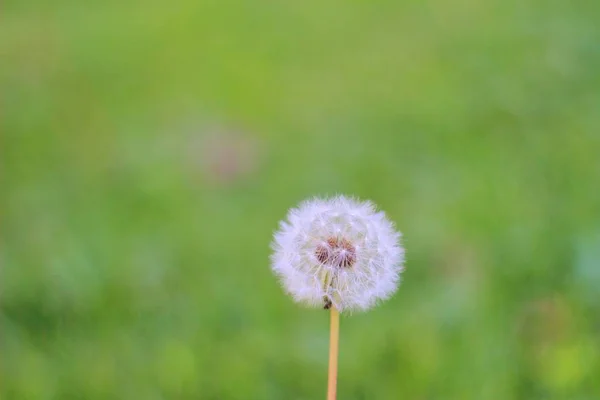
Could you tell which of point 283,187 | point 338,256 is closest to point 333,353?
point 338,256

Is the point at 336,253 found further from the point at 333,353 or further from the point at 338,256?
the point at 333,353

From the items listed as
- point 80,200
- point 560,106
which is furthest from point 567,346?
point 80,200

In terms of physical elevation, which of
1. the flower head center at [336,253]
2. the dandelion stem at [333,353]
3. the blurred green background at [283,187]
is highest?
the blurred green background at [283,187]

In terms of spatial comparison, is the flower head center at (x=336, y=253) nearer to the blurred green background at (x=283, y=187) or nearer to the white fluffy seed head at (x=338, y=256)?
the white fluffy seed head at (x=338, y=256)

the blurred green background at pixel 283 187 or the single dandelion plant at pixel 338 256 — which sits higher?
the blurred green background at pixel 283 187

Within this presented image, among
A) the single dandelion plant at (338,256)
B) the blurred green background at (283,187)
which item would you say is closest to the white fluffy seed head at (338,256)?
the single dandelion plant at (338,256)

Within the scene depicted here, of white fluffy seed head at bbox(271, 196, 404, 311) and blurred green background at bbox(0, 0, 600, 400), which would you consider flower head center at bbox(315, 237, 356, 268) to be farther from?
blurred green background at bbox(0, 0, 600, 400)

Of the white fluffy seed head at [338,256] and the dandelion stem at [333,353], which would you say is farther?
the white fluffy seed head at [338,256]

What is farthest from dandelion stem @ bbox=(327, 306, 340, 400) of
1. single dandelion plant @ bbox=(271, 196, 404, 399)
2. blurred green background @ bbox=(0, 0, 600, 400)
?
blurred green background @ bbox=(0, 0, 600, 400)

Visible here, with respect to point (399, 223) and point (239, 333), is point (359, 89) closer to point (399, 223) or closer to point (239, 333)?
point (399, 223)
